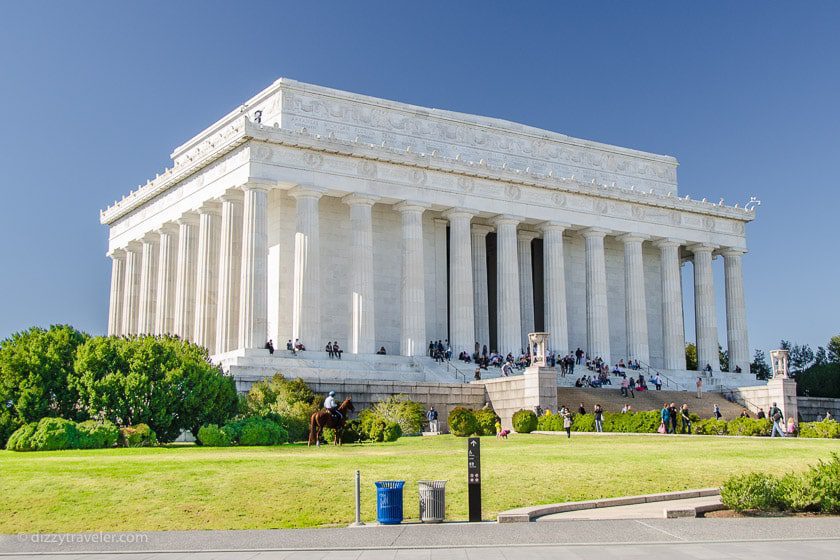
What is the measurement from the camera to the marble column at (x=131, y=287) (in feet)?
250

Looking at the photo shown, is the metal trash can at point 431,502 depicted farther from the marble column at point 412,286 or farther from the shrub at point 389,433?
the marble column at point 412,286

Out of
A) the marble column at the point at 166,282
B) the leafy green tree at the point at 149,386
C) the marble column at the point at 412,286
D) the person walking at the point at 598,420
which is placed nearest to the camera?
the leafy green tree at the point at 149,386

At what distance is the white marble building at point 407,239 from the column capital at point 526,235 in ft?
0.34

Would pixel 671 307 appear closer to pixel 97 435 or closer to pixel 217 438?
pixel 217 438

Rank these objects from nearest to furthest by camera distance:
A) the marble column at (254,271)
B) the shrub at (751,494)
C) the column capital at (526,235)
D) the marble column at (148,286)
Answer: the shrub at (751,494), the marble column at (254,271), the marble column at (148,286), the column capital at (526,235)

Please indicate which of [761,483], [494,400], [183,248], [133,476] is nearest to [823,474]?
[761,483]

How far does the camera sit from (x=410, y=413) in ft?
153

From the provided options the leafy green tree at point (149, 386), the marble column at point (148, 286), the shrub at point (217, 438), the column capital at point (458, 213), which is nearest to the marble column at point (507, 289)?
the column capital at point (458, 213)

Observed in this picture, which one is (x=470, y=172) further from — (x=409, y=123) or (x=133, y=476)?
(x=133, y=476)

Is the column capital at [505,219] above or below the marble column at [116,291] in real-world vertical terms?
above

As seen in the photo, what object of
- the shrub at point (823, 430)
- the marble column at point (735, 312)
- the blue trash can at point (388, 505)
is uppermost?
the marble column at point (735, 312)

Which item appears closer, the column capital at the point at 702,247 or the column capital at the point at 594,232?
the column capital at the point at 594,232

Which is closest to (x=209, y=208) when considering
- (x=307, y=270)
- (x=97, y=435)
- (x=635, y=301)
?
(x=307, y=270)

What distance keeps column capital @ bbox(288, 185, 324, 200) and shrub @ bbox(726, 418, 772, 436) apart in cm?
2912
